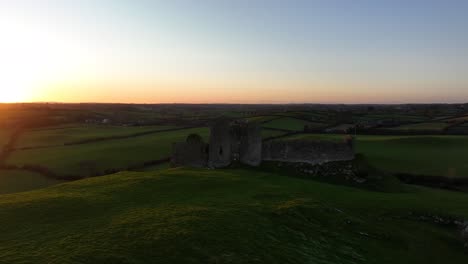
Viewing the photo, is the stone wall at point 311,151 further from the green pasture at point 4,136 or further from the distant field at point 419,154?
the green pasture at point 4,136

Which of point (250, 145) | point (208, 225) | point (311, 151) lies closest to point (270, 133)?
point (250, 145)

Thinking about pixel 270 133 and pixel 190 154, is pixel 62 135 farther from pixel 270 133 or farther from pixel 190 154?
pixel 190 154

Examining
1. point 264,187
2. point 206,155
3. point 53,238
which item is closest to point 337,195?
point 264,187

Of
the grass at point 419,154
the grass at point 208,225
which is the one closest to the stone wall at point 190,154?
the grass at point 208,225

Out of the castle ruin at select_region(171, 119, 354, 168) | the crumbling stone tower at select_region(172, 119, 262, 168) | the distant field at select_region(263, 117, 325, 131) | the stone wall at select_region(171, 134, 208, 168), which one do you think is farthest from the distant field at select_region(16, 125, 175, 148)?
A: the castle ruin at select_region(171, 119, 354, 168)

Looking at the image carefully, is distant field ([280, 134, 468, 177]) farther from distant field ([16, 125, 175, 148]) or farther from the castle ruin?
distant field ([16, 125, 175, 148])

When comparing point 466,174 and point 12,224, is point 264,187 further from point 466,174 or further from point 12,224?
point 466,174
